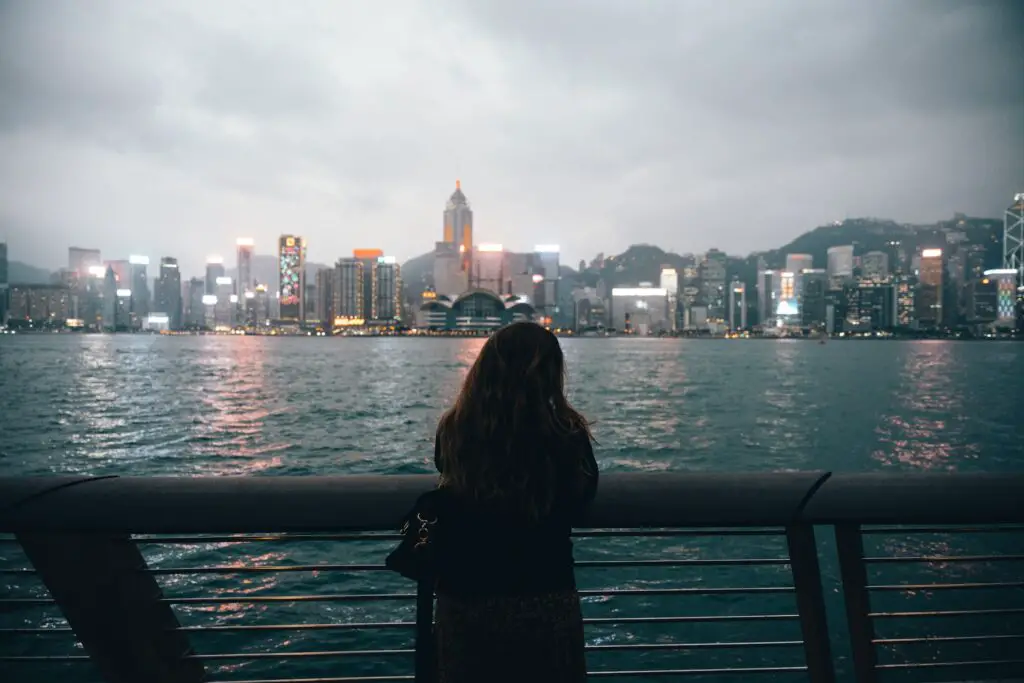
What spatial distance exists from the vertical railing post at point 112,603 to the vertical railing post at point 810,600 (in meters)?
2.14

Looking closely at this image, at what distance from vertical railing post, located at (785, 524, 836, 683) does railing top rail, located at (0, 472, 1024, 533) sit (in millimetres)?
121

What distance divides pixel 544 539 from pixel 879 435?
3277 cm

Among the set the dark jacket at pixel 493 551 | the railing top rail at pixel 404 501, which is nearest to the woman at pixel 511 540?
the dark jacket at pixel 493 551

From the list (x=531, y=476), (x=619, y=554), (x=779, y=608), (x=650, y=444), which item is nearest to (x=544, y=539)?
(x=531, y=476)

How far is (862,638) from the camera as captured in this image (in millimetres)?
2500

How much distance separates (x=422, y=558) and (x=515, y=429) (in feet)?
1.42

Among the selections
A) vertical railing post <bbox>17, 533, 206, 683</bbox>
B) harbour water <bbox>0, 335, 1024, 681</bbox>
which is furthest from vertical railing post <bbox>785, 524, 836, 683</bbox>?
vertical railing post <bbox>17, 533, 206, 683</bbox>

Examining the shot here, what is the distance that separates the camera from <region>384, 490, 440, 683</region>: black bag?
1.84 m

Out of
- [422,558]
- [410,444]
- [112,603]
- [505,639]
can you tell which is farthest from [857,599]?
[410,444]

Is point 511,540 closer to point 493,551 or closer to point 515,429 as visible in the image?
point 493,551

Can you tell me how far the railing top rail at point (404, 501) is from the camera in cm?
210

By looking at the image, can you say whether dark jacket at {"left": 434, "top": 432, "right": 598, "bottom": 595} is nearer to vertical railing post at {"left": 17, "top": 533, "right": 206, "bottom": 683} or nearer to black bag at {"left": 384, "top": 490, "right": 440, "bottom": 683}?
black bag at {"left": 384, "top": 490, "right": 440, "bottom": 683}

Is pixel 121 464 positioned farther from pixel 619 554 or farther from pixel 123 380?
pixel 123 380

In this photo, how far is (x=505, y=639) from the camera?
6.15 ft
